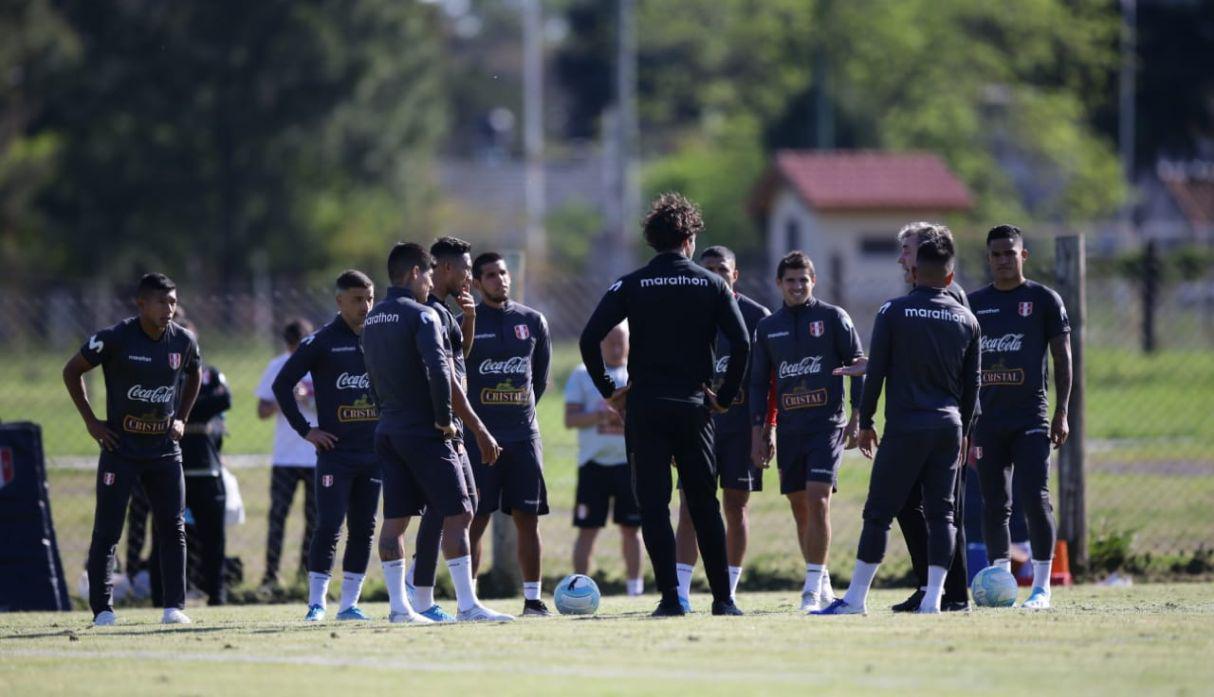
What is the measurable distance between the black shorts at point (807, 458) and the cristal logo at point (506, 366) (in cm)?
160

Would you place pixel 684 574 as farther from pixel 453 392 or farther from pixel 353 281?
pixel 353 281

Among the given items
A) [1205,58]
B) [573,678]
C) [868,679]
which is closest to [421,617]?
[573,678]

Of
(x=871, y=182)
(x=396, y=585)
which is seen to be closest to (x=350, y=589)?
(x=396, y=585)

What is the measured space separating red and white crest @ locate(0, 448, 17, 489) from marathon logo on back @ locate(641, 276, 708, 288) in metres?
5.01

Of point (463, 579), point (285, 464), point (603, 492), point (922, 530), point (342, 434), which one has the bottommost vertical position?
point (463, 579)

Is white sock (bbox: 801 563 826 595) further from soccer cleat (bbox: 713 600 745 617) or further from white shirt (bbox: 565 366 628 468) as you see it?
white shirt (bbox: 565 366 628 468)

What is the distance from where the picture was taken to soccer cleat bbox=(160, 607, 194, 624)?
9823 mm

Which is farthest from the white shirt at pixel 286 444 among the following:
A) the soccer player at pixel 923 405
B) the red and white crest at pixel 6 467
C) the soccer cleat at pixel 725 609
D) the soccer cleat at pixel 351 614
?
the soccer player at pixel 923 405

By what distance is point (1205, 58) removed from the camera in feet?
191

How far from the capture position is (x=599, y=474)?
1241 cm

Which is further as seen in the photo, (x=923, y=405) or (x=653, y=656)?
(x=923, y=405)

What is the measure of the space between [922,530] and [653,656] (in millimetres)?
2612

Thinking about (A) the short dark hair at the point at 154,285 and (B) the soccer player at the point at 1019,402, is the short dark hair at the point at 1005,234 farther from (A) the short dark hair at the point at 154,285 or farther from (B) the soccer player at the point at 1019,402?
(A) the short dark hair at the point at 154,285

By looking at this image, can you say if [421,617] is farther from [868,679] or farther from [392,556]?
[868,679]
